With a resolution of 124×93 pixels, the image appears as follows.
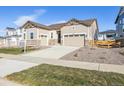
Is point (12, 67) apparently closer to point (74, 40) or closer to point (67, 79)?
point (67, 79)

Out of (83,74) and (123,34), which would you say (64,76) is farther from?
(123,34)

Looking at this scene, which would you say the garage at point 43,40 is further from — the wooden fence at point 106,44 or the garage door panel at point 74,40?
the wooden fence at point 106,44

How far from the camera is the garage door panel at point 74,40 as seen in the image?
27334 millimetres

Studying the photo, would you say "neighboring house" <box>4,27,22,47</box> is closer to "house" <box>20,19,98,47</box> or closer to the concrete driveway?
"house" <box>20,19,98,47</box>

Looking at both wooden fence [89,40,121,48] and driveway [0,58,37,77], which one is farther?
wooden fence [89,40,121,48]

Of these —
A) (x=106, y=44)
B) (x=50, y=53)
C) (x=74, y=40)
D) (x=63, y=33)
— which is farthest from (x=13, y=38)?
(x=50, y=53)

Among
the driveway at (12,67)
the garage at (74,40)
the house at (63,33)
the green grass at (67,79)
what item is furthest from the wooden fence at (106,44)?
the green grass at (67,79)

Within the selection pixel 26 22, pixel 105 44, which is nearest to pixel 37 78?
pixel 105 44

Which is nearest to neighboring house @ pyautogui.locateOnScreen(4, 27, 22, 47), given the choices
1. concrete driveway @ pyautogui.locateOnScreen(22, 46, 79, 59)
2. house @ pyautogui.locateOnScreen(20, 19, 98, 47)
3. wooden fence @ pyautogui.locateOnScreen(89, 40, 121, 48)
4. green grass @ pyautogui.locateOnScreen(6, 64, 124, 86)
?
house @ pyautogui.locateOnScreen(20, 19, 98, 47)

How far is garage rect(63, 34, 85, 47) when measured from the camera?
27281 millimetres

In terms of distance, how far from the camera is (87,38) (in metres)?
27.2

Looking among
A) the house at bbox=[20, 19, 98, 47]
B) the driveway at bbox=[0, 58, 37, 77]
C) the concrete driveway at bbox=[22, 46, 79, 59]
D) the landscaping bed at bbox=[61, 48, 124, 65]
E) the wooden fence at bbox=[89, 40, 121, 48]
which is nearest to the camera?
the driveway at bbox=[0, 58, 37, 77]
